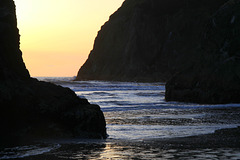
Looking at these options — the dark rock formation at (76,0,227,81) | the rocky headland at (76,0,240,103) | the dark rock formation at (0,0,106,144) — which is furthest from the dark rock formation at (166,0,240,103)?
the dark rock formation at (76,0,227,81)

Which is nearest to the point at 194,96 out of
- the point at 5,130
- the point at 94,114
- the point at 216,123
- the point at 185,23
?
the point at 216,123

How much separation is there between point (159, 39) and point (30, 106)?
116 metres

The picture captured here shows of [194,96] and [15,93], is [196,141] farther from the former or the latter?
[194,96]

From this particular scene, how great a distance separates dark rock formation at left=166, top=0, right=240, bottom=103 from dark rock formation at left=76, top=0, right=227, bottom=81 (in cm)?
7709

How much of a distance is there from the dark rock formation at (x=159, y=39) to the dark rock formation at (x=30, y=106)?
102 metres

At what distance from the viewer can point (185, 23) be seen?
122938mm

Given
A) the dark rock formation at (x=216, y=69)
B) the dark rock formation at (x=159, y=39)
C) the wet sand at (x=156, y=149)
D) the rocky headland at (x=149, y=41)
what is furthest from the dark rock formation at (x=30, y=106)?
the dark rock formation at (x=159, y=39)

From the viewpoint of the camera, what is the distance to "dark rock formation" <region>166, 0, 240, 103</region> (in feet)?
102

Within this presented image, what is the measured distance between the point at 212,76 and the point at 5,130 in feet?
77.3

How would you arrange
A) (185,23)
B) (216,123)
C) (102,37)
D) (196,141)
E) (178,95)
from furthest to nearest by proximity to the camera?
(102,37)
(185,23)
(178,95)
(216,123)
(196,141)

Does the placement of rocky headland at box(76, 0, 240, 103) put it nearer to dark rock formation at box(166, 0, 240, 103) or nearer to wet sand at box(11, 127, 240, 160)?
dark rock formation at box(166, 0, 240, 103)

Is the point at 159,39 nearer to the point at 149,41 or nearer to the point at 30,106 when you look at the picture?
the point at 149,41

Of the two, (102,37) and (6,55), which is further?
(102,37)

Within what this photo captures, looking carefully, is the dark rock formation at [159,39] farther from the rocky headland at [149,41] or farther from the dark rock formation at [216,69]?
the dark rock formation at [216,69]
